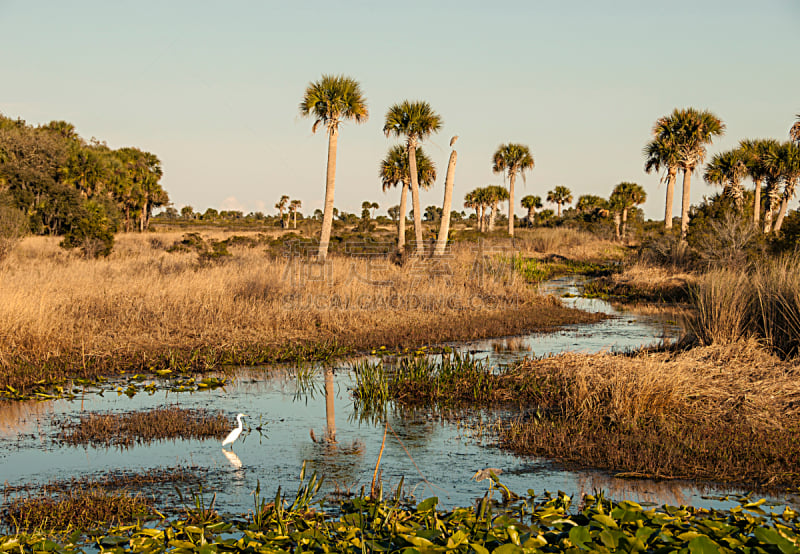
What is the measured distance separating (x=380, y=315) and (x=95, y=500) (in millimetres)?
11409

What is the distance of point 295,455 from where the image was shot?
775 cm

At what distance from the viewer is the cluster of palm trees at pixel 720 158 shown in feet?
129

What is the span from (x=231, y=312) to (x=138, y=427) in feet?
22.7

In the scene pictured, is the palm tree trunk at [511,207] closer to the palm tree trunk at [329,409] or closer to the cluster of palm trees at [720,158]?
the cluster of palm trees at [720,158]

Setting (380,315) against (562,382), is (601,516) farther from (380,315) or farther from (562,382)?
(380,315)

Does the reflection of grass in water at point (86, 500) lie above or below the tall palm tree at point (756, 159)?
below

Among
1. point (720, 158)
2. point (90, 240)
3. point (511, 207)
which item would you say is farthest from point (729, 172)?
point (90, 240)

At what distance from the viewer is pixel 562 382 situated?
397 inches

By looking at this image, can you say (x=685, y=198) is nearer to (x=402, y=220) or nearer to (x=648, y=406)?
(x=402, y=220)

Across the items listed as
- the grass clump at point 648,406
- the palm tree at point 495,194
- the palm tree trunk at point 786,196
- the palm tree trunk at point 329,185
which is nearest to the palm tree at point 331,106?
the palm tree trunk at point 329,185

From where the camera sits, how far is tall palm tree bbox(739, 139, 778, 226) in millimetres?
39469

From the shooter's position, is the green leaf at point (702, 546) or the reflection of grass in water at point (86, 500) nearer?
the green leaf at point (702, 546)

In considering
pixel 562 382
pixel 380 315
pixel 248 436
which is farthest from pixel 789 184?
pixel 248 436

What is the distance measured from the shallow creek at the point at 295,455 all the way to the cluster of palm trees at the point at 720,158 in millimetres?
33194
